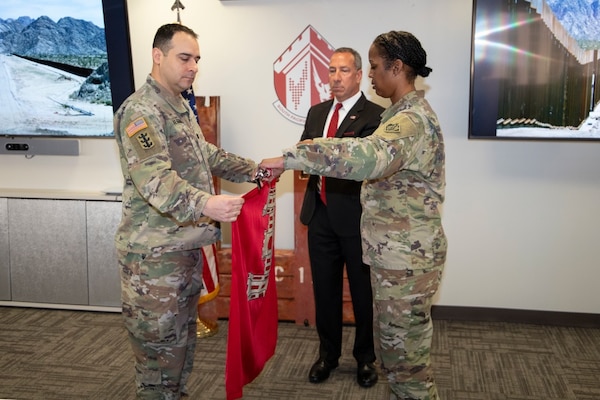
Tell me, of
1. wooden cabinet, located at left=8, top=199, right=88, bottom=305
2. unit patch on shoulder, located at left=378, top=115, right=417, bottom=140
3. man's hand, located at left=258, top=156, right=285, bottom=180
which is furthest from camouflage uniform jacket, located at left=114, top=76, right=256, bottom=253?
wooden cabinet, located at left=8, top=199, right=88, bottom=305

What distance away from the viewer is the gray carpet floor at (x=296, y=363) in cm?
358

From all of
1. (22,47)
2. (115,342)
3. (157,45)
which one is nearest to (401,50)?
(157,45)

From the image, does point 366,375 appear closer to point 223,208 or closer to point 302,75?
point 223,208

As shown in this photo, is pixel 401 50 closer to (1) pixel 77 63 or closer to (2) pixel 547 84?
(2) pixel 547 84

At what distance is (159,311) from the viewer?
276 cm

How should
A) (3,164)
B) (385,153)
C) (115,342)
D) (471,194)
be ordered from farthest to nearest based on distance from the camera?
1. (3,164)
2. (471,194)
3. (115,342)
4. (385,153)

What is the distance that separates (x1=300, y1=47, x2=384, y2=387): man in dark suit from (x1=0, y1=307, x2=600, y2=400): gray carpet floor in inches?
6.7

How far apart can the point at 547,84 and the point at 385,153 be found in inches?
84.8

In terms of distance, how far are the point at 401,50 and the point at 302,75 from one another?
2.02 meters

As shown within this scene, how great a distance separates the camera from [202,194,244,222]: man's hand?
8.18 feet

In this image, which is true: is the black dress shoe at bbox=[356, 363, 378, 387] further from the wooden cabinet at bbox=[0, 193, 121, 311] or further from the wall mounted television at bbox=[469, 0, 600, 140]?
the wooden cabinet at bbox=[0, 193, 121, 311]

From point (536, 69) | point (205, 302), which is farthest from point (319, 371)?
point (536, 69)

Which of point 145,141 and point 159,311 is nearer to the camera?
point 145,141

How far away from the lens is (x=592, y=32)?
4039 millimetres
